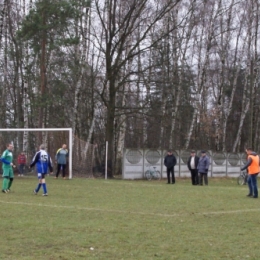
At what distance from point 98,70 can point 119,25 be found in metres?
7.35

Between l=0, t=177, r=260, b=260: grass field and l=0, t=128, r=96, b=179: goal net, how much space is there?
1313 cm

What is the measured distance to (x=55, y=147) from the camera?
32812 millimetres

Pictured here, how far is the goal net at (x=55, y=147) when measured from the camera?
3241cm

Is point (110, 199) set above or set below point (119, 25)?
below

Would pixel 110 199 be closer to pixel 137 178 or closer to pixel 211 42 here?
pixel 137 178

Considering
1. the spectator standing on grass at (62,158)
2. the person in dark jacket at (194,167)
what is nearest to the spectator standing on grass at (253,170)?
the person in dark jacket at (194,167)

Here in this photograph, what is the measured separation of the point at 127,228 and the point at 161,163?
23411 mm

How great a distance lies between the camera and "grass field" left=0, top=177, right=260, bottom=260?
9.48 m

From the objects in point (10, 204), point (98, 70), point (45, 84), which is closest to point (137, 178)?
point (45, 84)

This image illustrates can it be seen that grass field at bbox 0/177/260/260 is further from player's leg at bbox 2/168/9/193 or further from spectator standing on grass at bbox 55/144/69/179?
spectator standing on grass at bbox 55/144/69/179

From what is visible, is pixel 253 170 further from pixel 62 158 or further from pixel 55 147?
pixel 55 147

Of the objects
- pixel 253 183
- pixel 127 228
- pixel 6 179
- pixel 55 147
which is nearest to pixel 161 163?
pixel 55 147

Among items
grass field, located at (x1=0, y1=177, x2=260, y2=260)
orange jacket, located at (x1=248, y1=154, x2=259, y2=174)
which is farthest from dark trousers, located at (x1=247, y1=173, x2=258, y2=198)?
grass field, located at (x1=0, y1=177, x2=260, y2=260)

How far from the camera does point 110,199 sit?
1875 centimetres
